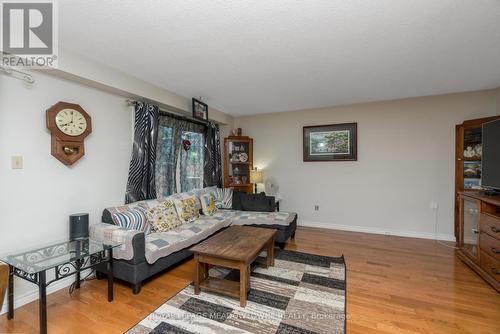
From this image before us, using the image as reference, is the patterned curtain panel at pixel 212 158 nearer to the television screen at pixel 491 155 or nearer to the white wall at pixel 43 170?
the white wall at pixel 43 170

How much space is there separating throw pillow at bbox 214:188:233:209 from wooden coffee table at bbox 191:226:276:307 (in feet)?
5.44

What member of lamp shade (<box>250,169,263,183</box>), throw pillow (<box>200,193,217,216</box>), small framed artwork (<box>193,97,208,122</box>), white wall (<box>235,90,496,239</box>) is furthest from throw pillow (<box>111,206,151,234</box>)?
white wall (<box>235,90,496,239</box>)

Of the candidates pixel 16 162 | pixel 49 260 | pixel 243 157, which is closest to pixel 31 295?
pixel 49 260

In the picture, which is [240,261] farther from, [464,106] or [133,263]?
[464,106]

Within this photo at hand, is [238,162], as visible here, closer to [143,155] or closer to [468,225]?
[143,155]

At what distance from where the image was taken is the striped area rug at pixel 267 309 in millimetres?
1737

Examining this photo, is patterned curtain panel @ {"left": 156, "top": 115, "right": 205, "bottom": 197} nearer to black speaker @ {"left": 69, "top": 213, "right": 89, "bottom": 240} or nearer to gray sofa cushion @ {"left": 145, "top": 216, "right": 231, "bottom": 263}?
gray sofa cushion @ {"left": 145, "top": 216, "right": 231, "bottom": 263}

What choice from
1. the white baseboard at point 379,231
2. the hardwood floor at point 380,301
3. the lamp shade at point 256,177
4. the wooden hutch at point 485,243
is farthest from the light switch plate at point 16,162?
the wooden hutch at point 485,243

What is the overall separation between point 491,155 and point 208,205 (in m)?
3.73

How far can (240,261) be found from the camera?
1.99m

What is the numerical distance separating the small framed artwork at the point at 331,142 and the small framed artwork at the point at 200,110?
1.98 metres

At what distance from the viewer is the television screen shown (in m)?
2.49

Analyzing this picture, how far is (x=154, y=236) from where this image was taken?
2.63 m

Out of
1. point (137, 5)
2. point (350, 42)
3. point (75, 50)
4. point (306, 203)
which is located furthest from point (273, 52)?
point (306, 203)
